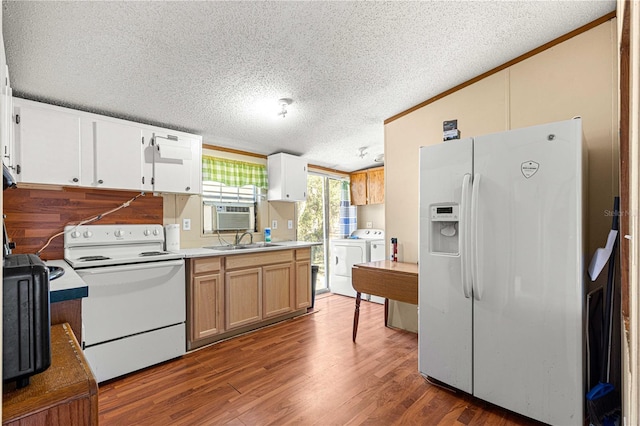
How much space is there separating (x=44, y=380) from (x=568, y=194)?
2355 millimetres

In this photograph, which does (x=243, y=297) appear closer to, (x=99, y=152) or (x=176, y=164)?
(x=176, y=164)

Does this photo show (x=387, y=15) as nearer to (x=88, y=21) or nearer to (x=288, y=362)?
(x=88, y=21)

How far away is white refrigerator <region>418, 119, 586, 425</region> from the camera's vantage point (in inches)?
66.8

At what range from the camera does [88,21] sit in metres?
1.66

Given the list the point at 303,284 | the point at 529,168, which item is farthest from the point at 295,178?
the point at 529,168

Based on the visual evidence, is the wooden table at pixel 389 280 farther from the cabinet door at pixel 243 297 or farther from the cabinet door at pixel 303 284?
the cabinet door at pixel 243 297

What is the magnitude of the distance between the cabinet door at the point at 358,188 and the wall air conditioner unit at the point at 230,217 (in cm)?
194

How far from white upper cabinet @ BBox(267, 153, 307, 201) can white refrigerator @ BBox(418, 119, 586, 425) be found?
218 cm

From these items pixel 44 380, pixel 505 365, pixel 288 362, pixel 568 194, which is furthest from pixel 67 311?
pixel 568 194

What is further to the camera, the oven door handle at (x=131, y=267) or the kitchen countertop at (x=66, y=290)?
the oven door handle at (x=131, y=267)

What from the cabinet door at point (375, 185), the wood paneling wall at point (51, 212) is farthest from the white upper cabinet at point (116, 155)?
the cabinet door at point (375, 185)

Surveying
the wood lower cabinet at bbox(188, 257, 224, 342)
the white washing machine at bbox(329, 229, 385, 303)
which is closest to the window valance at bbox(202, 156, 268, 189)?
the wood lower cabinet at bbox(188, 257, 224, 342)

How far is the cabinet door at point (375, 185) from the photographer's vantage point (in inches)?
195

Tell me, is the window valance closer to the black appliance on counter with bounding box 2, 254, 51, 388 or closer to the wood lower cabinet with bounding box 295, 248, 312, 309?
the wood lower cabinet with bounding box 295, 248, 312, 309
